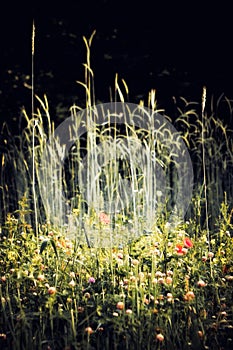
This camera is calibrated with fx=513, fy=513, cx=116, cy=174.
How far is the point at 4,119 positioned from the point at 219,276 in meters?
3.82

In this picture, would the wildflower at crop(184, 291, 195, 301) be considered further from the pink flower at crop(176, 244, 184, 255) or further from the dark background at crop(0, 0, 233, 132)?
the dark background at crop(0, 0, 233, 132)

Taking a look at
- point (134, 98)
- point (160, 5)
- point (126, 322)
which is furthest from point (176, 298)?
point (160, 5)

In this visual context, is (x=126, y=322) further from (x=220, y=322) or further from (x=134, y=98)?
(x=134, y=98)

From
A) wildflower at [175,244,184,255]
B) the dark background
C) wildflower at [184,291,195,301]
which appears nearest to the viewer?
wildflower at [184,291,195,301]

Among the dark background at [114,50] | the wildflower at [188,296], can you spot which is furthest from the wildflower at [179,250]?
the dark background at [114,50]

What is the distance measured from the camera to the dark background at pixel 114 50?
539 cm

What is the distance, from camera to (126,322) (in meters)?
1.82

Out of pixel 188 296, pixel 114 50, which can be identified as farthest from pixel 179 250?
pixel 114 50

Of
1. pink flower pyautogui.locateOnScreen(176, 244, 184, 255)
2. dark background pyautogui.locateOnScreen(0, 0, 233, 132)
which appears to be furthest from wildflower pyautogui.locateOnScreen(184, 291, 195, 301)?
dark background pyautogui.locateOnScreen(0, 0, 233, 132)

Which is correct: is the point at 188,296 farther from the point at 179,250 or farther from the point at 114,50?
the point at 114,50

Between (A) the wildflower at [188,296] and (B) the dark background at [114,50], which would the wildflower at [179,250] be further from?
(B) the dark background at [114,50]

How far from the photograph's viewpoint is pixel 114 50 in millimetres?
5715

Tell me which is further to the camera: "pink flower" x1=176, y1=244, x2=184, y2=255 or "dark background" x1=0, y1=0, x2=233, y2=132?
"dark background" x1=0, y1=0, x2=233, y2=132

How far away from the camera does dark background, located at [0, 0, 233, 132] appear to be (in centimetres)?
539
